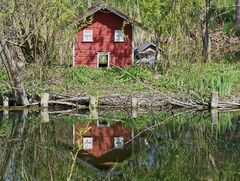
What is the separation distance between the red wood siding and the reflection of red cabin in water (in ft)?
41.2

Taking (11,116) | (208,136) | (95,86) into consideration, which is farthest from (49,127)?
(95,86)

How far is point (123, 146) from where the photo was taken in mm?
16625

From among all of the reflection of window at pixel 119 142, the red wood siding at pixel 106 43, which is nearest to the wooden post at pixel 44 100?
the reflection of window at pixel 119 142

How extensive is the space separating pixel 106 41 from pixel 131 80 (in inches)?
246

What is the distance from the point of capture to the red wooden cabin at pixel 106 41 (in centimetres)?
3288

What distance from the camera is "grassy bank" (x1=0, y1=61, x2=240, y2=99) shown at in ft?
82.6

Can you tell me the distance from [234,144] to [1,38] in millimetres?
9421

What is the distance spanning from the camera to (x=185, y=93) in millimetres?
24781

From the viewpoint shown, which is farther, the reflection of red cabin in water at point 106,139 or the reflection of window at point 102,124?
the reflection of window at point 102,124

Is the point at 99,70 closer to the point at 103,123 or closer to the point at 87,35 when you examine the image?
the point at 87,35

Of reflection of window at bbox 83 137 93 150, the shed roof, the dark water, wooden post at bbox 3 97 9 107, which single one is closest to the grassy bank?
wooden post at bbox 3 97 9 107

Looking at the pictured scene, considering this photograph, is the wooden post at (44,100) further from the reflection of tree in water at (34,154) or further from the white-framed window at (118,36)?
the white-framed window at (118,36)

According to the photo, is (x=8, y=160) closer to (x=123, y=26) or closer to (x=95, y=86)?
(x=95, y=86)

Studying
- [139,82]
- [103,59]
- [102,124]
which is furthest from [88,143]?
[103,59]
